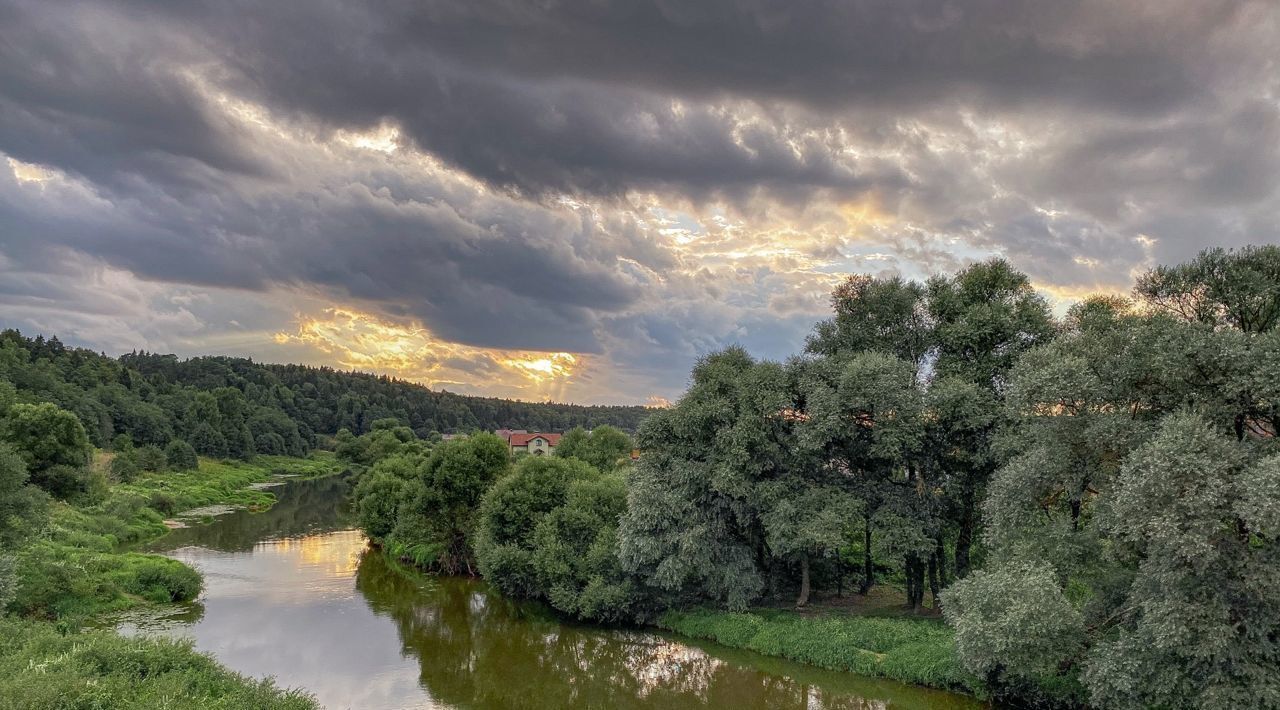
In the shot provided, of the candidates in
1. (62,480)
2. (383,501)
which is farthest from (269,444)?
(383,501)

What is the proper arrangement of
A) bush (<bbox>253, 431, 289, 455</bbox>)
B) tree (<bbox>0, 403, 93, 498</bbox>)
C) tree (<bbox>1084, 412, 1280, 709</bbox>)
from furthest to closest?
bush (<bbox>253, 431, 289, 455</bbox>)
tree (<bbox>0, 403, 93, 498</bbox>)
tree (<bbox>1084, 412, 1280, 709</bbox>)

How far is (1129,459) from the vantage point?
18375mm

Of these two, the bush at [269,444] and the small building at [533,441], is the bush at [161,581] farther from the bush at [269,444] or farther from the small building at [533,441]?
the bush at [269,444]

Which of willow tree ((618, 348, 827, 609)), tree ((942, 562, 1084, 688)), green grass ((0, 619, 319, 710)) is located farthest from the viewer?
willow tree ((618, 348, 827, 609))

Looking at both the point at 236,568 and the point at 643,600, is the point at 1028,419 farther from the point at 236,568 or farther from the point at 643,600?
the point at 236,568

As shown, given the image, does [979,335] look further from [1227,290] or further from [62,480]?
[62,480]

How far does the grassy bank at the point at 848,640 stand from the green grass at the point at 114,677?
55.8ft

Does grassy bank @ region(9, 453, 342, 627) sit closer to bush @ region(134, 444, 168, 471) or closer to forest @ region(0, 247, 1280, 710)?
forest @ region(0, 247, 1280, 710)

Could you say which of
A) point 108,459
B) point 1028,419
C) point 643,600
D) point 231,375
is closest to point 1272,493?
point 1028,419

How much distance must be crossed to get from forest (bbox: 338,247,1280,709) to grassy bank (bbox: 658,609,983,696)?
10cm

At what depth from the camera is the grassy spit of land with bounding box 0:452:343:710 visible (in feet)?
52.4

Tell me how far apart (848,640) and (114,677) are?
77.1 ft

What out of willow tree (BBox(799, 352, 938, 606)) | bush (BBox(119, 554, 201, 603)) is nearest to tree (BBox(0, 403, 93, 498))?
bush (BBox(119, 554, 201, 603))

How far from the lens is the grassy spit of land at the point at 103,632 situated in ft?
52.4
